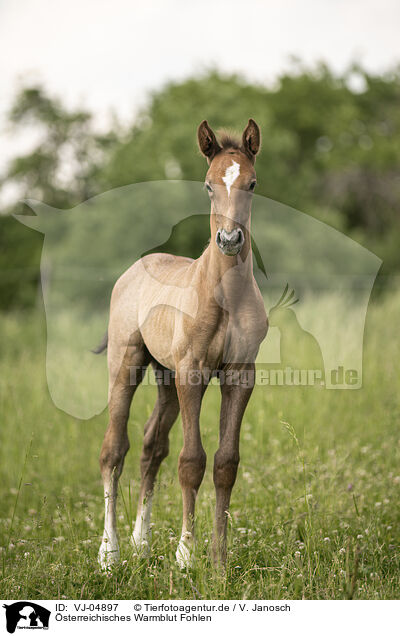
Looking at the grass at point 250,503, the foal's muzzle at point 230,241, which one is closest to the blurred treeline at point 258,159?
the grass at point 250,503

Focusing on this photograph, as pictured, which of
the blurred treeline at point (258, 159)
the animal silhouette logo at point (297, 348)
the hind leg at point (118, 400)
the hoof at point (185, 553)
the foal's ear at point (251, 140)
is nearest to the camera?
the foal's ear at point (251, 140)

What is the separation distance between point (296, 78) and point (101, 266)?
77.6ft

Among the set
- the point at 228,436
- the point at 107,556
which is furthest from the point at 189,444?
the point at 107,556

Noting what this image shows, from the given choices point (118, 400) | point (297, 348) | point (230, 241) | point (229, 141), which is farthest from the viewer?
point (297, 348)

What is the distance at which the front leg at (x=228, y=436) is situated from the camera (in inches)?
150

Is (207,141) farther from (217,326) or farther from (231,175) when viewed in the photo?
(217,326)

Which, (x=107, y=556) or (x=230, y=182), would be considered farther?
(x=107, y=556)

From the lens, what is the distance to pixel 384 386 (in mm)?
8258

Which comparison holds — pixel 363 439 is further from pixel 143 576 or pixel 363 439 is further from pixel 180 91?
pixel 180 91

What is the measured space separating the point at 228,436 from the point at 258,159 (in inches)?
549

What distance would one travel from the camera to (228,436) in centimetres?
389

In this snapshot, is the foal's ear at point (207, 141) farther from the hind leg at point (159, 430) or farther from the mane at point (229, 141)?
the hind leg at point (159, 430)
